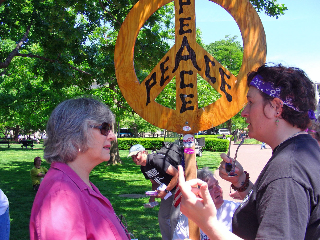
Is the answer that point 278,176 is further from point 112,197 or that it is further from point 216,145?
point 216,145

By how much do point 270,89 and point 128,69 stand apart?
1265 millimetres

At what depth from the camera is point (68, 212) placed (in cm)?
137

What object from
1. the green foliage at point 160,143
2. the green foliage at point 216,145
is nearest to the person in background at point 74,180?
the green foliage at point 160,143

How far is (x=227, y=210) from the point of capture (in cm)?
312

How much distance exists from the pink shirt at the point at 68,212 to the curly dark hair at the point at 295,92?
98 cm

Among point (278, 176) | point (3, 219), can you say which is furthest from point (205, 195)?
point (3, 219)

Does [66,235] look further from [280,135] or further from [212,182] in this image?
[212,182]

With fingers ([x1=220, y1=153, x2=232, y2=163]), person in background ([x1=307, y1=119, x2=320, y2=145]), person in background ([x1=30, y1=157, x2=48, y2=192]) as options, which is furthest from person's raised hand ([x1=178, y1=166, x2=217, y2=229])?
person in background ([x1=30, y1=157, x2=48, y2=192])

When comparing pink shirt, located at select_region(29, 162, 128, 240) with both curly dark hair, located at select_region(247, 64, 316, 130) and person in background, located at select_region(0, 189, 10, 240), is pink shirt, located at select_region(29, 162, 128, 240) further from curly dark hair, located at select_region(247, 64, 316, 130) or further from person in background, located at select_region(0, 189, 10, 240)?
person in background, located at select_region(0, 189, 10, 240)

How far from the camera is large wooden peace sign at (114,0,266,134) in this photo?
2289 millimetres

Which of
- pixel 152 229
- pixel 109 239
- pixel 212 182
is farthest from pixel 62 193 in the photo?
pixel 152 229

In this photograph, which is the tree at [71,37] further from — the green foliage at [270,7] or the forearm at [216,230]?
the forearm at [216,230]

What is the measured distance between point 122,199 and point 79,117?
6534 mm

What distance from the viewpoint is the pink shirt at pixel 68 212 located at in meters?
1.32
